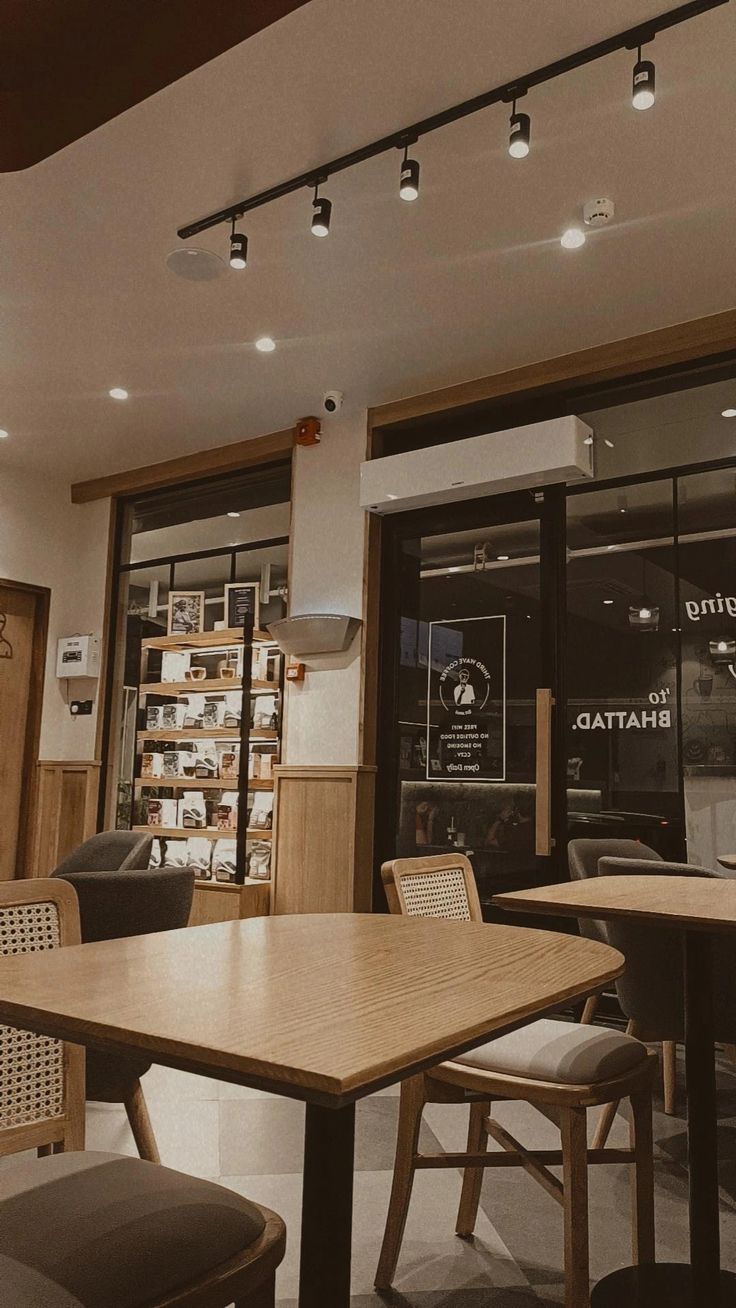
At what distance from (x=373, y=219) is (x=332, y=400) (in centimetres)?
166

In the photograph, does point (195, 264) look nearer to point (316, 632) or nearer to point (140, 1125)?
point (316, 632)

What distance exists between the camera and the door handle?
4.60 metres

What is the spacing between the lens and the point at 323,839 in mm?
5152

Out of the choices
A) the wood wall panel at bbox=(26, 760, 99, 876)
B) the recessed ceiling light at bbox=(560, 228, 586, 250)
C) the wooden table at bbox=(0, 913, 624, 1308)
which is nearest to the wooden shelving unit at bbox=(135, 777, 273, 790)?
the wood wall panel at bbox=(26, 760, 99, 876)

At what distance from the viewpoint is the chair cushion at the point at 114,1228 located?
3.42 feet

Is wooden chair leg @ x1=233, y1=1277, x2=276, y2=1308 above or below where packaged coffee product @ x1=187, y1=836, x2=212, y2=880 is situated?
below

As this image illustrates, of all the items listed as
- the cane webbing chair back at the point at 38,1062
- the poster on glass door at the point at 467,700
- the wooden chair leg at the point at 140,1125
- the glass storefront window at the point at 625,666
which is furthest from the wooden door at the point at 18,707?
the cane webbing chair back at the point at 38,1062

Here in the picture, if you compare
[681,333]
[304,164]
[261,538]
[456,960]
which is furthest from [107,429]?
[456,960]

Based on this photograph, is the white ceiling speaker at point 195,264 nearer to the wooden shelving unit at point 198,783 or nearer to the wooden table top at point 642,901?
the wooden shelving unit at point 198,783

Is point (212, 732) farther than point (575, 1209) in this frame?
Yes

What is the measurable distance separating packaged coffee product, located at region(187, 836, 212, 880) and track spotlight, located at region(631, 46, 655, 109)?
4310 mm

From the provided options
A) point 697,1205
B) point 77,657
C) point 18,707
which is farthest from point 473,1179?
point 18,707

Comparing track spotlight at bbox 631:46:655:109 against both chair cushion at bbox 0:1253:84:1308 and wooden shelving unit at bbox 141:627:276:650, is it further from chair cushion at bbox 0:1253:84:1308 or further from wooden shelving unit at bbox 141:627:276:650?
wooden shelving unit at bbox 141:627:276:650

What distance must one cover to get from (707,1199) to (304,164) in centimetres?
326
